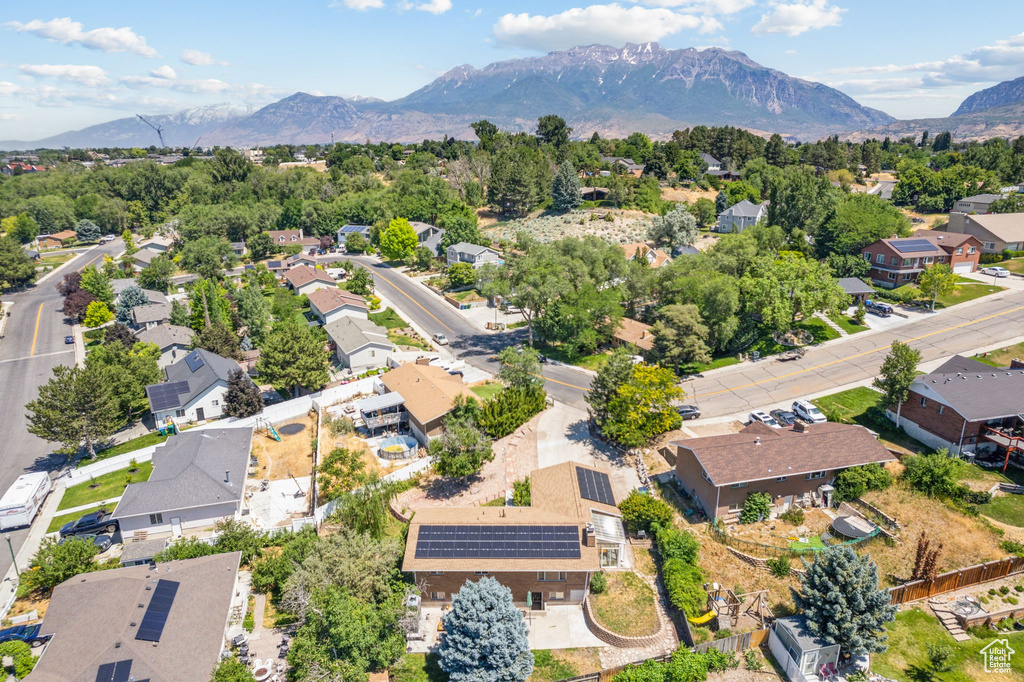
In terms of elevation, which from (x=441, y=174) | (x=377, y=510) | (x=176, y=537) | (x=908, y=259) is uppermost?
(x=441, y=174)

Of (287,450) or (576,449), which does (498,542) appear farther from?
(287,450)

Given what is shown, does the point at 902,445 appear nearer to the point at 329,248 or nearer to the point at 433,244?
the point at 433,244

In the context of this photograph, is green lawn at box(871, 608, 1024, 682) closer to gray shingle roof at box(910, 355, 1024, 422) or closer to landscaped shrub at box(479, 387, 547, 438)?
gray shingle roof at box(910, 355, 1024, 422)

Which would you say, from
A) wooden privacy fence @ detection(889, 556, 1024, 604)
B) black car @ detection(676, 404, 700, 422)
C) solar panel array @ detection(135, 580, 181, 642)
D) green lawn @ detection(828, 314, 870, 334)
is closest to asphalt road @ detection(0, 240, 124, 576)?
solar panel array @ detection(135, 580, 181, 642)

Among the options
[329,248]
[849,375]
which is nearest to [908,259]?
[849,375]

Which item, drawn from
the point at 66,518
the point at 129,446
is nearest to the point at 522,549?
the point at 66,518

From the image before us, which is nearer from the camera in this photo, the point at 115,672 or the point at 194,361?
the point at 115,672
